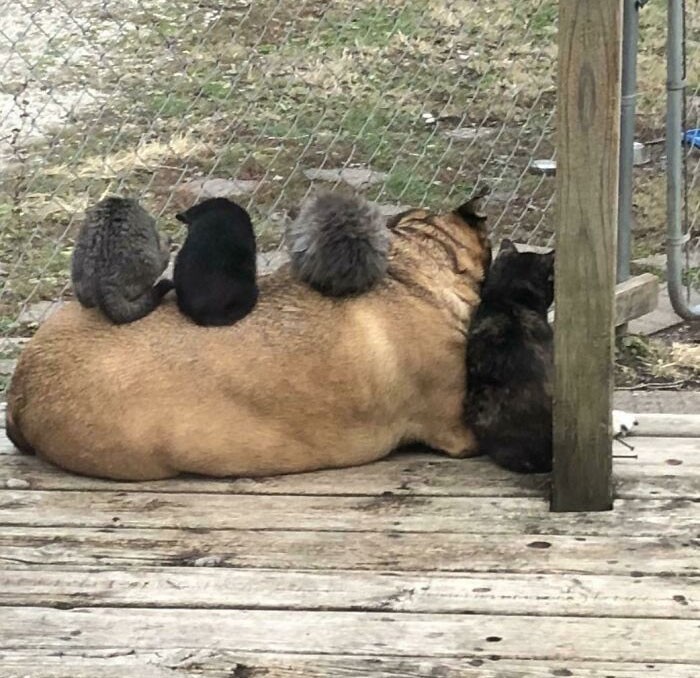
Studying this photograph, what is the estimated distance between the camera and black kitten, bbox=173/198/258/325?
329 centimetres

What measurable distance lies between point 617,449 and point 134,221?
1.57 meters

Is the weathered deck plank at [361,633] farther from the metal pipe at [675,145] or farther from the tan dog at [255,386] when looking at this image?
the metal pipe at [675,145]

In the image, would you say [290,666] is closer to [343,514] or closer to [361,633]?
[361,633]

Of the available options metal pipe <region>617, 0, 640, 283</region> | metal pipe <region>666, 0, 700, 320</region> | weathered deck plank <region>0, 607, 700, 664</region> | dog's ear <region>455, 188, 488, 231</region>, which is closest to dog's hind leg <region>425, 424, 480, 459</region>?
dog's ear <region>455, 188, 488, 231</region>

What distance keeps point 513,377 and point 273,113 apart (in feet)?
14.3

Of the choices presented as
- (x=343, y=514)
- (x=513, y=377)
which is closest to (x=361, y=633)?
(x=343, y=514)

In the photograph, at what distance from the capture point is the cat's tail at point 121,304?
329 centimetres

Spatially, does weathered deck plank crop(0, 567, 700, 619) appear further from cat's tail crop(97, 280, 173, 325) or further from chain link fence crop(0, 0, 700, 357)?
chain link fence crop(0, 0, 700, 357)

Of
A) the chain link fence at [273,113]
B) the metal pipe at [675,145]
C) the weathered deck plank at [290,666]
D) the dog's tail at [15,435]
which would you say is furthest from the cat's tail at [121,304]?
the chain link fence at [273,113]

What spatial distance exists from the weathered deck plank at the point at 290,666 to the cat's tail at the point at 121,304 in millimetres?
1083

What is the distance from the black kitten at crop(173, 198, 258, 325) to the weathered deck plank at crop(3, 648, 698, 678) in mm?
1095

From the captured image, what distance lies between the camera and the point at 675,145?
4.17m

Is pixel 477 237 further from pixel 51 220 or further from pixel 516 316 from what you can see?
pixel 51 220

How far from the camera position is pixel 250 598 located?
2.73 metres
